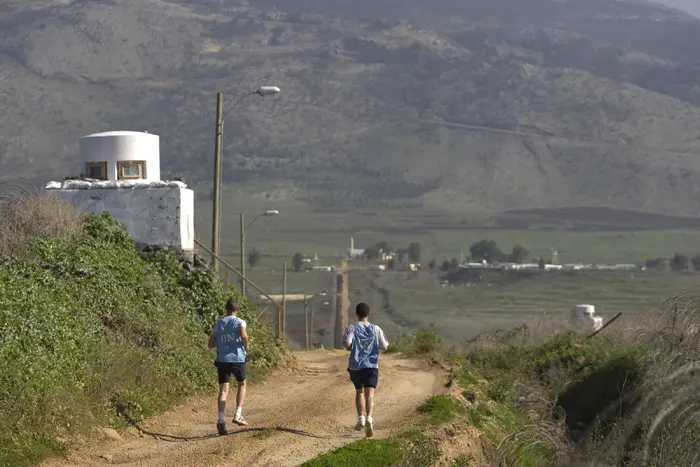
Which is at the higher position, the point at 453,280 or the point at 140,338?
the point at 140,338

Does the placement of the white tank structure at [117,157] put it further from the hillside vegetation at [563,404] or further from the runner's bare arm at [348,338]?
the runner's bare arm at [348,338]

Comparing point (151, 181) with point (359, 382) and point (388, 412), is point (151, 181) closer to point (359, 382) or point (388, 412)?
point (388, 412)

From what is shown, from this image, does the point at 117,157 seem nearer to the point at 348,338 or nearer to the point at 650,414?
the point at 348,338

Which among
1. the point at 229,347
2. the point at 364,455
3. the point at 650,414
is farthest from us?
the point at 229,347

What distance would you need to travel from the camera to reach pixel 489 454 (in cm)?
2069

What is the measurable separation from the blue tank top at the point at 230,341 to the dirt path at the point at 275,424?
3.33 ft

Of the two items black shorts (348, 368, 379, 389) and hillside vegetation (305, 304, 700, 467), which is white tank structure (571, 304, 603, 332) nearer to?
hillside vegetation (305, 304, 700, 467)

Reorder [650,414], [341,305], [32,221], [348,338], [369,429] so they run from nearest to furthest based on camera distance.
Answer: [650,414] → [348,338] → [369,429] → [32,221] → [341,305]

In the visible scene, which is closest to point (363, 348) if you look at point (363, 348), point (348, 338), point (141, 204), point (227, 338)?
point (363, 348)

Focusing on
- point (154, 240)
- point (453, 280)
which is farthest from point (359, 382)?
point (453, 280)

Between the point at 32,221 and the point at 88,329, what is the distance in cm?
397

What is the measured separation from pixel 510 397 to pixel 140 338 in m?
11.4

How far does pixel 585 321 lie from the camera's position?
57.3m

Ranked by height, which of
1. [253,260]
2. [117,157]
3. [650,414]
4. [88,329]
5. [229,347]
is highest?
[117,157]
